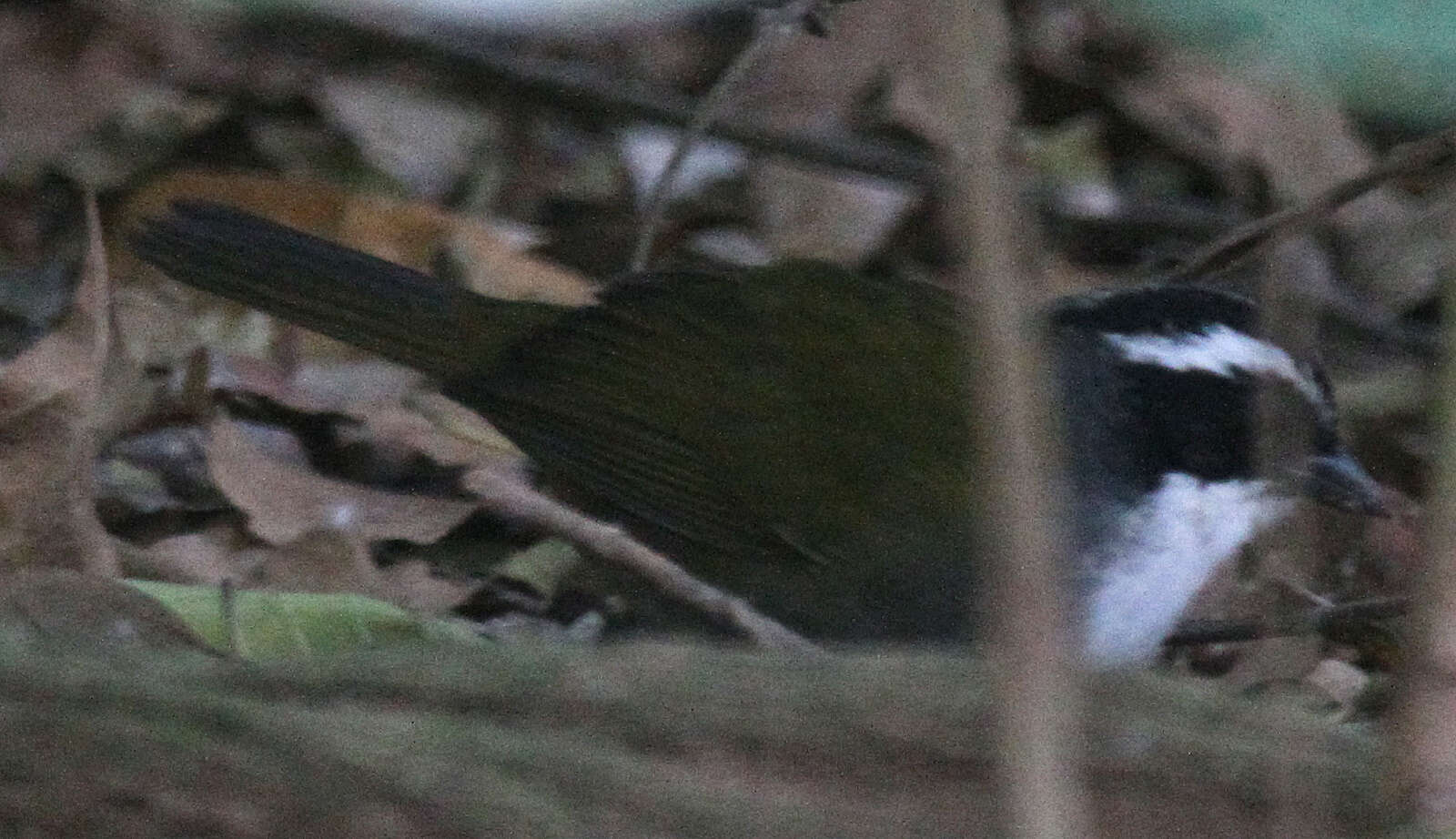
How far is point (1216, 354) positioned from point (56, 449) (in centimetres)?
162

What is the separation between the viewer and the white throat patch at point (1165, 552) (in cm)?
336

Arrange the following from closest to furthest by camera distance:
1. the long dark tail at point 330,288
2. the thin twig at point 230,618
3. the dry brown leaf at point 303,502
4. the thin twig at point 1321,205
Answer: the thin twig at point 1321,205
the thin twig at point 230,618
the long dark tail at point 330,288
the dry brown leaf at point 303,502

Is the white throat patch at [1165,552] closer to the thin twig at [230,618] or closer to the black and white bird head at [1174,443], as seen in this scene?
the black and white bird head at [1174,443]

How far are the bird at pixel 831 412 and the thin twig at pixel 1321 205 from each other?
0.38ft

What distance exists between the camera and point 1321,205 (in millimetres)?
2689

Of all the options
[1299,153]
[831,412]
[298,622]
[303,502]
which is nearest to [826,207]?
[1299,153]

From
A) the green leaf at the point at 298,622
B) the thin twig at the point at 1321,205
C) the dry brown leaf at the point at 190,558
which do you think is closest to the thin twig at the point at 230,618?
the green leaf at the point at 298,622

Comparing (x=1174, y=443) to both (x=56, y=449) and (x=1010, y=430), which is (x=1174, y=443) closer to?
(x=56, y=449)

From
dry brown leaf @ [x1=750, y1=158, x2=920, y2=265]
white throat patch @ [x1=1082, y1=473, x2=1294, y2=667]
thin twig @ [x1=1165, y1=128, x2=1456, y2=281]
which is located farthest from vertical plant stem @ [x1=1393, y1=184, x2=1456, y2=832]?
dry brown leaf @ [x1=750, y1=158, x2=920, y2=265]

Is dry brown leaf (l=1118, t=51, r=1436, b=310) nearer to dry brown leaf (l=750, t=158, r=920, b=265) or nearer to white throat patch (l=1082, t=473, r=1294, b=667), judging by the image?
dry brown leaf (l=750, t=158, r=920, b=265)

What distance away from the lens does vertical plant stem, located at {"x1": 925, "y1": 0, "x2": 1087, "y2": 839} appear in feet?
3.81

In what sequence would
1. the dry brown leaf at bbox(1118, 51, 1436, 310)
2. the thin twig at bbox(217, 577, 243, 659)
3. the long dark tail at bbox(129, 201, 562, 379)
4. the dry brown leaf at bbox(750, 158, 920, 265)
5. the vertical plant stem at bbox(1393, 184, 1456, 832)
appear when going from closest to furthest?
the vertical plant stem at bbox(1393, 184, 1456, 832) → the thin twig at bbox(217, 577, 243, 659) → the long dark tail at bbox(129, 201, 562, 379) → the dry brown leaf at bbox(1118, 51, 1436, 310) → the dry brown leaf at bbox(750, 158, 920, 265)

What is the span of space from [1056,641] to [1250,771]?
65 cm

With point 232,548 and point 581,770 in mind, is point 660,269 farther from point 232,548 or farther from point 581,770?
point 581,770
